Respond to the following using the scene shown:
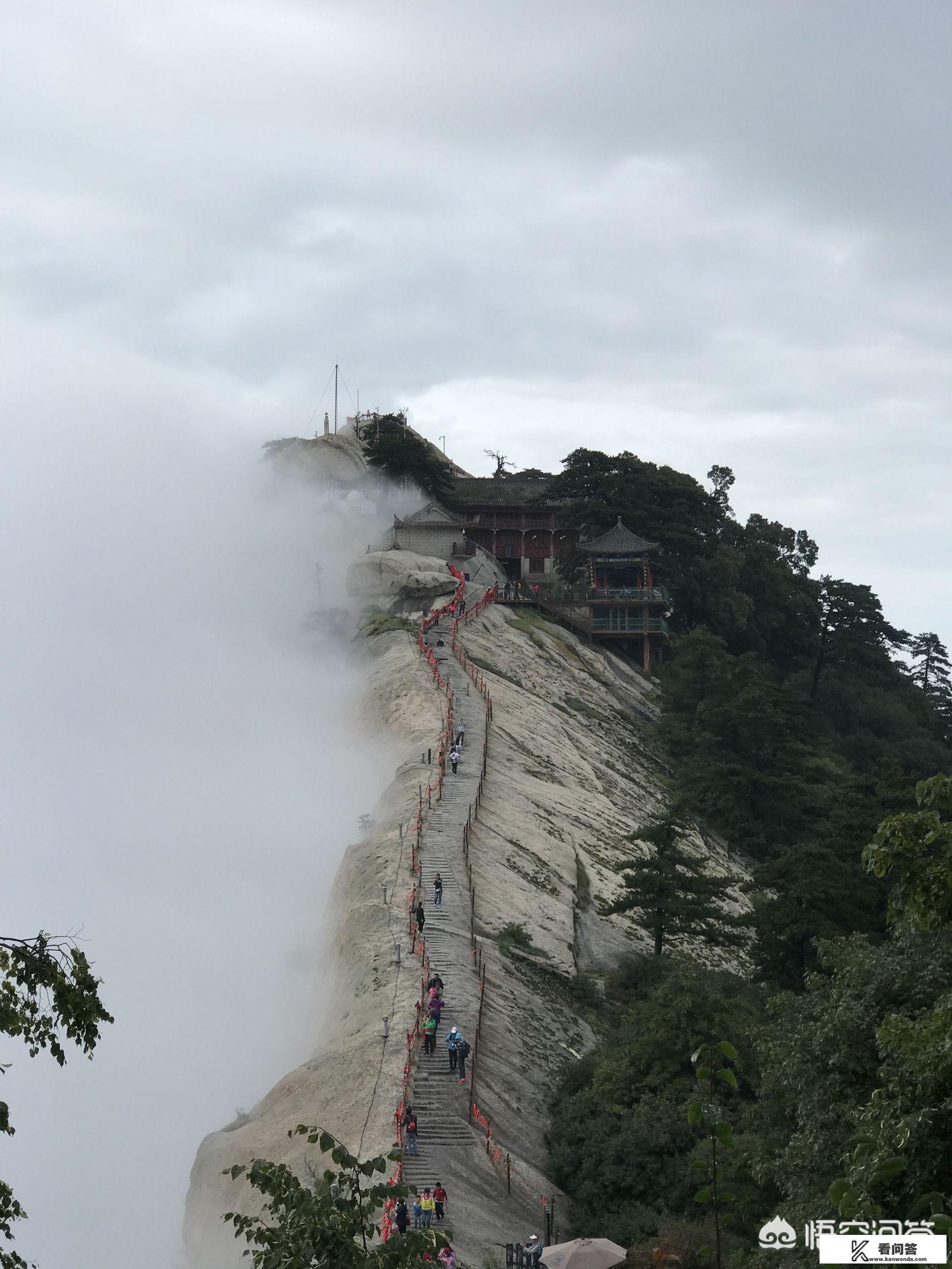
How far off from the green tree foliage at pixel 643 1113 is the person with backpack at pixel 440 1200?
14.1 feet

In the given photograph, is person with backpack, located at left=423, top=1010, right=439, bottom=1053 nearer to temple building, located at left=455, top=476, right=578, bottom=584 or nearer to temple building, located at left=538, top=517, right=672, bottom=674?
temple building, located at left=538, top=517, right=672, bottom=674

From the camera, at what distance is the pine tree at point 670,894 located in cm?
4525

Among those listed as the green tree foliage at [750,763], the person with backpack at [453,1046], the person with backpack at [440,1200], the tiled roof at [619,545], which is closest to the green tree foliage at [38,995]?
the person with backpack at [440,1200]

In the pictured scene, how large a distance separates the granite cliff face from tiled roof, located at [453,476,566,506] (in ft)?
78.8

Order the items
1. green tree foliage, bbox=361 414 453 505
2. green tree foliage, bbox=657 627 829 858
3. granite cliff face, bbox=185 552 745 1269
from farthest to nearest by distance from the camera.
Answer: green tree foliage, bbox=361 414 453 505, green tree foliage, bbox=657 627 829 858, granite cliff face, bbox=185 552 745 1269

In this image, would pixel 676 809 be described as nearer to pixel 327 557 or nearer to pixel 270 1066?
pixel 270 1066

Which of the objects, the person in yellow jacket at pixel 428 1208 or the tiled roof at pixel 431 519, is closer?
the person in yellow jacket at pixel 428 1208

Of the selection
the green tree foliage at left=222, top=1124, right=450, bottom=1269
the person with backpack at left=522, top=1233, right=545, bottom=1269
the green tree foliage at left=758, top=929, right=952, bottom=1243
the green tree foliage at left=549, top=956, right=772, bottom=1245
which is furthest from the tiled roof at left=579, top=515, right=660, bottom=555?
the green tree foliage at left=222, top=1124, right=450, bottom=1269

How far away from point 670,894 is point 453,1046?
46.6 ft

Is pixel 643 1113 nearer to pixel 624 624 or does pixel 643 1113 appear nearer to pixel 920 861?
pixel 920 861

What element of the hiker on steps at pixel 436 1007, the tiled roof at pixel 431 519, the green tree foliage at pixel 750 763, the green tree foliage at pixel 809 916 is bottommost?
the hiker on steps at pixel 436 1007

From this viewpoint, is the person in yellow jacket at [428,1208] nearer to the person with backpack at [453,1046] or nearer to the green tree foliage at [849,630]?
the person with backpack at [453,1046]

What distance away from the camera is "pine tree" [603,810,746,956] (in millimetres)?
45250

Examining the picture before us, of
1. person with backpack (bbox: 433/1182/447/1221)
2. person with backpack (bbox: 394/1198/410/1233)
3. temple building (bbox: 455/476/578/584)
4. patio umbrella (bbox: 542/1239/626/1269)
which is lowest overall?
patio umbrella (bbox: 542/1239/626/1269)
